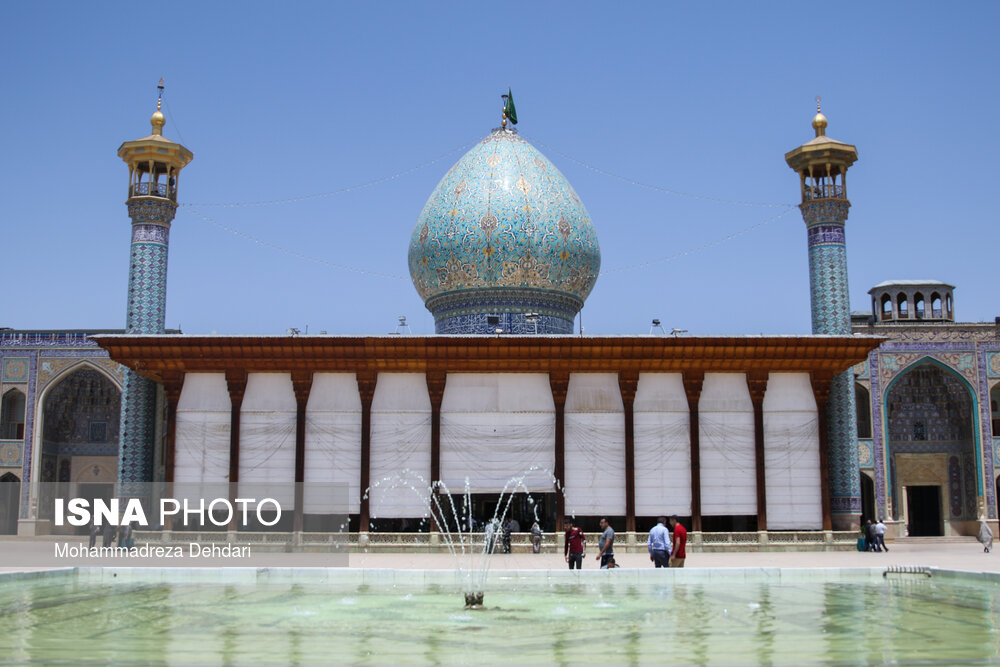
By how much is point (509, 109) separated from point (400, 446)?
8.99 meters

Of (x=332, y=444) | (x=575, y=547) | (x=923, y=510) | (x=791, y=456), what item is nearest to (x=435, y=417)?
(x=332, y=444)

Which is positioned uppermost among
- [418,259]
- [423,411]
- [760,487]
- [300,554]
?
[418,259]

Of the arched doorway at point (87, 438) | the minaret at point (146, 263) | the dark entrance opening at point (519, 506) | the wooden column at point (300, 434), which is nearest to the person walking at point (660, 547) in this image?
the dark entrance opening at point (519, 506)

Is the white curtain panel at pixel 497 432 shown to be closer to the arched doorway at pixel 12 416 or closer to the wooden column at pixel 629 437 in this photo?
the wooden column at pixel 629 437

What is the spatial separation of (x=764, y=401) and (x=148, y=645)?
14556 mm

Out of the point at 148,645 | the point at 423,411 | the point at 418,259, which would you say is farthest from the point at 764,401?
the point at 148,645

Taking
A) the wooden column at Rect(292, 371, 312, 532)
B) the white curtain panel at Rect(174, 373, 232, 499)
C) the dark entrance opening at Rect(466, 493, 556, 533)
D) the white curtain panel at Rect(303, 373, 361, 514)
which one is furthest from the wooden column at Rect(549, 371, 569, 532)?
the white curtain panel at Rect(174, 373, 232, 499)

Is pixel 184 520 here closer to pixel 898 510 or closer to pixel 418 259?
pixel 418 259

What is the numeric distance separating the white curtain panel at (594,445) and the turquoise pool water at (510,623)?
23.9 ft

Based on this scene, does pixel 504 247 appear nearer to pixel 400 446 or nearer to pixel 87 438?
pixel 400 446

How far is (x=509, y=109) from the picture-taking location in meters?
24.3

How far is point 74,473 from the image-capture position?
3091cm

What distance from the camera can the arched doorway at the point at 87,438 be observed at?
30734mm

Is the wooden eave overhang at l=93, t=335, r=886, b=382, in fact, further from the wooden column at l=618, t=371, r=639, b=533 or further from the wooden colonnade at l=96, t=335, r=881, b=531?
the wooden column at l=618, t=371, r=639, b=533
